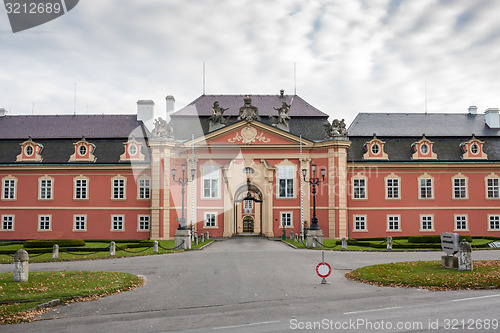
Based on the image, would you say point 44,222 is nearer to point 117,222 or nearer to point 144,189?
point 117,222

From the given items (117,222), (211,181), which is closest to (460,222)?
(211,181)

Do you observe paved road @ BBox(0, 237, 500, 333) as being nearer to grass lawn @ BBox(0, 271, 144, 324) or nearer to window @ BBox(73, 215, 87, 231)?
grass lawn @ BBox(0, 271, 144, 324)

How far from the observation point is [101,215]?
40.6 metres

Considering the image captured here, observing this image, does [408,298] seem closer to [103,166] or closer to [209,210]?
[209,210]

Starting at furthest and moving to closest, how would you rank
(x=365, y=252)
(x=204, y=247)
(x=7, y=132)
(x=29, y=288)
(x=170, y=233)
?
(x=7, y=132) < (x=170, y=233) < (x=204, y=247) < (x=365, y=252) < (x=29, y=288)

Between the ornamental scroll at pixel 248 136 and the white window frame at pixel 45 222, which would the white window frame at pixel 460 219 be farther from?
the white window frame at pixel 45 222

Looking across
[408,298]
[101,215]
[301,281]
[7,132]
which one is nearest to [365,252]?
[301,281]

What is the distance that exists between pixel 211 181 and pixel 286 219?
24.4 feet

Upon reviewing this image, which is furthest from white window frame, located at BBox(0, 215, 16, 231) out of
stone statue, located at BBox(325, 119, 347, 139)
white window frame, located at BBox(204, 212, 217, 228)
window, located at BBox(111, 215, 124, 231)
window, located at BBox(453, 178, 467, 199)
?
window, located at BBox(453, 178, 467, 199)

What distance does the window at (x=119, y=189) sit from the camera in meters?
40.8

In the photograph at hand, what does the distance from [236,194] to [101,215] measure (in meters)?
12.2

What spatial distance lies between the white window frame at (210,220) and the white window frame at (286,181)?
19.7ft

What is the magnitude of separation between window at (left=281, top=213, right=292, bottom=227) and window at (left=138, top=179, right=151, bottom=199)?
12.1 metres

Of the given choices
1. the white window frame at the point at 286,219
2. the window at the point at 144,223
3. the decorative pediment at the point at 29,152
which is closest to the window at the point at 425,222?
the white window frame at the point at 286,219
